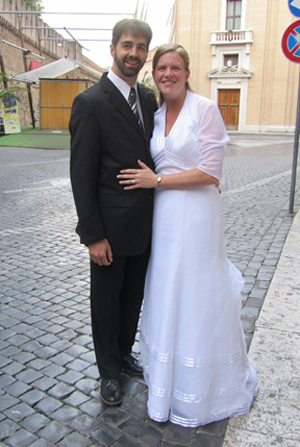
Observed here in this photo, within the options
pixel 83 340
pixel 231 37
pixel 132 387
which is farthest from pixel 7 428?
pixel 231 37

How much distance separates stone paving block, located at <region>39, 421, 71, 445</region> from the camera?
6.66 feet

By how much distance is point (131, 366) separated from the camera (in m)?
2.62

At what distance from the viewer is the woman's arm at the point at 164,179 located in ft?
6.70

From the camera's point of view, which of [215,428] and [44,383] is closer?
[215,428]

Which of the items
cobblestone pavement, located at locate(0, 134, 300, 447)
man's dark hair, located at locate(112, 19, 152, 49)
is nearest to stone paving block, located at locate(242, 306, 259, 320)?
cobblestone pavement, located at locate(0, 134, 300, 447)

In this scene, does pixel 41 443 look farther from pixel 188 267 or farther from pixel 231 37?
pixel 231 37

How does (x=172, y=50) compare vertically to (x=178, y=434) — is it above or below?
above

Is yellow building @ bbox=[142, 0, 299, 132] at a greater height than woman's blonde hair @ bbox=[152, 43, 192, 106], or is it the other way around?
yellow building @ bbox=[142, 0, 299, 132]

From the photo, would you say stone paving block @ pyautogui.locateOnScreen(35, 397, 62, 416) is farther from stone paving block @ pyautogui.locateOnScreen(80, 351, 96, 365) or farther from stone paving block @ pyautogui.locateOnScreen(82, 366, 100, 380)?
stone paving block @ pyautogui.locateOnScreen(80, 351, 96, 365)

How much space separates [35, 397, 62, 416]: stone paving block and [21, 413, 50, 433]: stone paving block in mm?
41

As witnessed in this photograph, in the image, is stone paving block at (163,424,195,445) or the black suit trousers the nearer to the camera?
stone paving block at (163,424,195,445)

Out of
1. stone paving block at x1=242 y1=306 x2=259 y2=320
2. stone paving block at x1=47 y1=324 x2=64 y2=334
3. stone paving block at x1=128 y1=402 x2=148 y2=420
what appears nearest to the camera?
stone paving block at x1=128 y1=402 x2=148 y2=420

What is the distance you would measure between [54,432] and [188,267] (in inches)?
40.3

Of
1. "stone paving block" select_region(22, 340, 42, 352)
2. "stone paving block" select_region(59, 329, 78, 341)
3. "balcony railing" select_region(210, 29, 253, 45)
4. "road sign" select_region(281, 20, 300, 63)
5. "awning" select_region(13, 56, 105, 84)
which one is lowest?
"stone paving block" select_region(22, 340, 42, 352)
